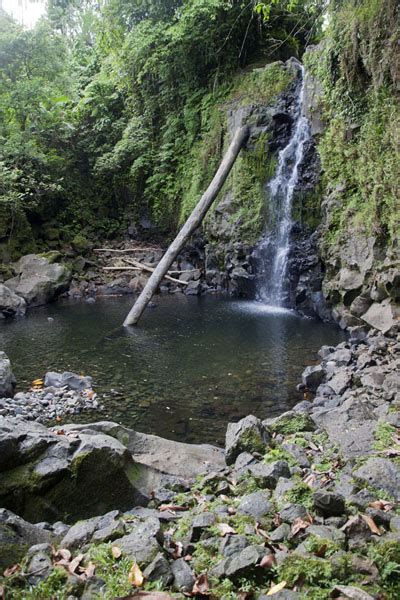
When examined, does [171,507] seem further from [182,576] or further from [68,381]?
[68,381]

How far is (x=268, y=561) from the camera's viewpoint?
2.42 metres

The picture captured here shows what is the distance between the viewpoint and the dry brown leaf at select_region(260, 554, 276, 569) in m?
2.40

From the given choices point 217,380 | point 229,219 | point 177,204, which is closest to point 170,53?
point 177,204

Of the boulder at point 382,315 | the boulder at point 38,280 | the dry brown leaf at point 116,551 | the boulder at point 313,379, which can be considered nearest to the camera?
the dry brown leaf at point 116,551

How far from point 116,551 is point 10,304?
12.3 meters

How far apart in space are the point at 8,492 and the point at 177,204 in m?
16.7

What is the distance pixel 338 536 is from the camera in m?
2.57

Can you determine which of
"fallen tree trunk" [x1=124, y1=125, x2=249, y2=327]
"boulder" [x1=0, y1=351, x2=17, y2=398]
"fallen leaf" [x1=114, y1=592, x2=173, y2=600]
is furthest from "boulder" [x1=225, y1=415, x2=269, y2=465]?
"fallen tree trunk" [x1=124, y1=125, x2=249, y2=327]

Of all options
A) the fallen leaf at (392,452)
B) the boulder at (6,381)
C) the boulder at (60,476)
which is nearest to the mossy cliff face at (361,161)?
the fallen leaf at (392,452)

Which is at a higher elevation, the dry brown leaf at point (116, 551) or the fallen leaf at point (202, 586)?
the fallen leaf at point (202, 586)

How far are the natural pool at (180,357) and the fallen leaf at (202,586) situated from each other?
132 inches

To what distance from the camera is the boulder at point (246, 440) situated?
4.47 meters

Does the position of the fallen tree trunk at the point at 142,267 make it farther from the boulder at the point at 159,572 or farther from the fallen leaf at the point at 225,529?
the boulder at the point at 159,572

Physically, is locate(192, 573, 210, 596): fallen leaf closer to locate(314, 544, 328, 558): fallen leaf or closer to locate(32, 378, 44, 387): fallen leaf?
locate(314, 544, 328, 558): fallen leaf
